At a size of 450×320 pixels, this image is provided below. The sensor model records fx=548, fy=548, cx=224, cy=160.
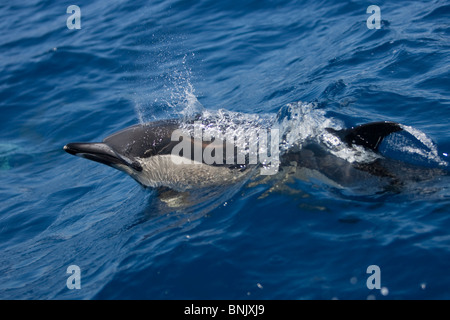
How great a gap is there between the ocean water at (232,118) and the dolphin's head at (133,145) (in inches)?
26.7

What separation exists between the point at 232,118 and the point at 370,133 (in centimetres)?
223

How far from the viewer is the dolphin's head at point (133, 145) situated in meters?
7.06

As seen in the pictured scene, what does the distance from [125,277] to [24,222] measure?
4201 mm

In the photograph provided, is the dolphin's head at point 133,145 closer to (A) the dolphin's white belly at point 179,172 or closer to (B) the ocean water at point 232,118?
(A) the dolphin's white belly at point 179,172

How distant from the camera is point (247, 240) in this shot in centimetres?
591

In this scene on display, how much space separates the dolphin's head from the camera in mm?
7062

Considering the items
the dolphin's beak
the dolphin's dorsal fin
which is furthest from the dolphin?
the dolphin's dorsal fin

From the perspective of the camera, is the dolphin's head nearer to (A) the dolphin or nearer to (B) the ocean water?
Answer: (A) the dolphin

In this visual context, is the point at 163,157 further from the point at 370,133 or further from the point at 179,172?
the point at 370,133

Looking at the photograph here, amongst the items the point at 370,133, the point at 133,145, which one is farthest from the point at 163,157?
the point at 370,133

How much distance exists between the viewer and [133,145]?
24.1 feet

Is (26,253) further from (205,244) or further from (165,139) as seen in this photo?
(205,244)

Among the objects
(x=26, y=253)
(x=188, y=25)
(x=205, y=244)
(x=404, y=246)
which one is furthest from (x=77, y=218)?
(x=188, y=25)

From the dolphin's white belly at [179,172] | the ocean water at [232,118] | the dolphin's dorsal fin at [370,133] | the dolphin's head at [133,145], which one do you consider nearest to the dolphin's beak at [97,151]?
the dolphin's head at [133,145]
